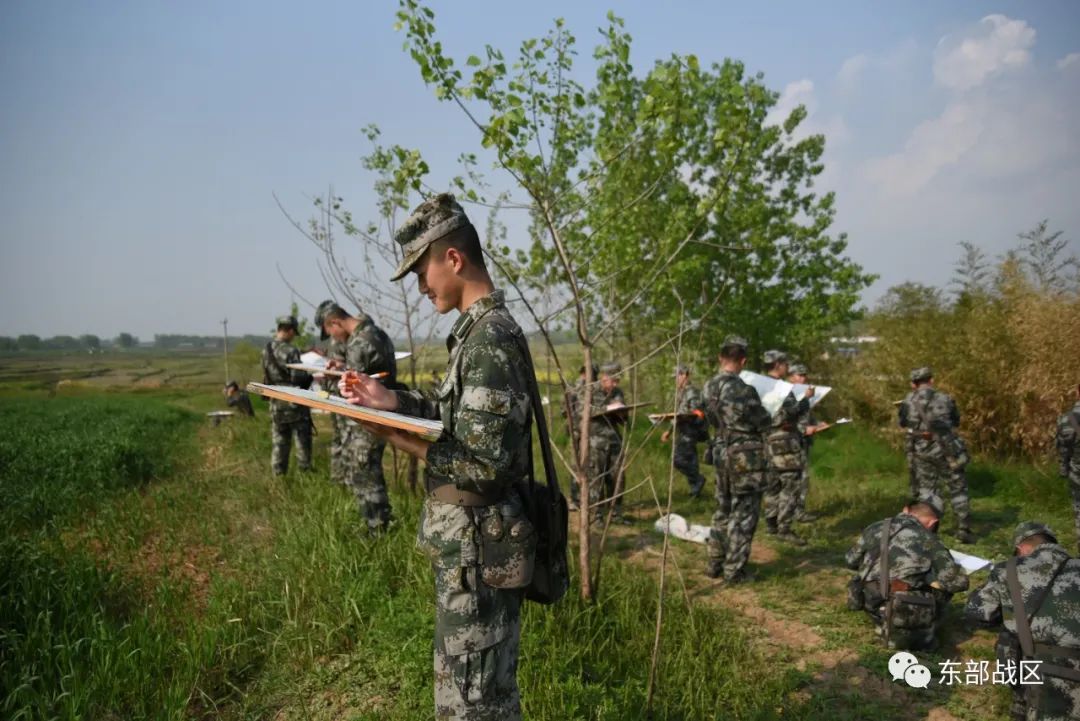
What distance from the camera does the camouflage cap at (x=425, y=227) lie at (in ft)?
6.91

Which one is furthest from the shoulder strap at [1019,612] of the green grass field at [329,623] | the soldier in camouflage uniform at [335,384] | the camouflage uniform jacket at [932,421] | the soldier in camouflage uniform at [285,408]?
the soldier in camouflage uniform at [285,408]

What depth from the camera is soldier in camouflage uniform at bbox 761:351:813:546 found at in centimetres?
703

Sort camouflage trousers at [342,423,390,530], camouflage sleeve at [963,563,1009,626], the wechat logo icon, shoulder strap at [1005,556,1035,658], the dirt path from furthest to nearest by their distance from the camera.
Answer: camouflage trousers at [342,423,390,530]
the wechat logo icon
the dirt path
camouflage sleeve at [963,563,1009,626]
shoulder strap at [1005,556,1035,658]

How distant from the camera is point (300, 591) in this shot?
14.3ft

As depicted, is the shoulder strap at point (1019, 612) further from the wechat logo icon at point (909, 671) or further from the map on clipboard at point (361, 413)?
the map on clipboard at point (361, 413)

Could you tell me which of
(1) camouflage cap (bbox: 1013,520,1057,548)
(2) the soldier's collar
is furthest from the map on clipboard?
(1) camouflage cap (bbox: 1013,520,1057,548)

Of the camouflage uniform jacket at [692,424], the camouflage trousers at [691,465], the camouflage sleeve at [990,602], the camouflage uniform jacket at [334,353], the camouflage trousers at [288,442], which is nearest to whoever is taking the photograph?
the camouflage sleeve at [990,602]

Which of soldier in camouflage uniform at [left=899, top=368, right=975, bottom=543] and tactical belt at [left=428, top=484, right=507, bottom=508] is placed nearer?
tactical belt at [left=428, top=484, right=507, bottom=508]

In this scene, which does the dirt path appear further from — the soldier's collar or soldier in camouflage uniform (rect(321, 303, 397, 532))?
soldier in camouflage uniform (rect(321, 303, 397, 532))

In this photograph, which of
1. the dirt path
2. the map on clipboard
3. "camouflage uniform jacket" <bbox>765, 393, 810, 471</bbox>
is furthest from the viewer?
"camouflage uniform jacket" <bbox>765, 393, 810, 471</bbox>

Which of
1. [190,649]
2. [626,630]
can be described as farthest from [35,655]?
[626,630]

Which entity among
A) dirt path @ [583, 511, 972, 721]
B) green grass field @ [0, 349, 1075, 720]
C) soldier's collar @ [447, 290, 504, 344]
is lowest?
dirt path @ [583, 511, 972, 721]

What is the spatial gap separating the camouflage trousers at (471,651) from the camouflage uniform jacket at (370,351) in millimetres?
3664

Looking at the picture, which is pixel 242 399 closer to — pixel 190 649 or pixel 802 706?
pixel 190 649
